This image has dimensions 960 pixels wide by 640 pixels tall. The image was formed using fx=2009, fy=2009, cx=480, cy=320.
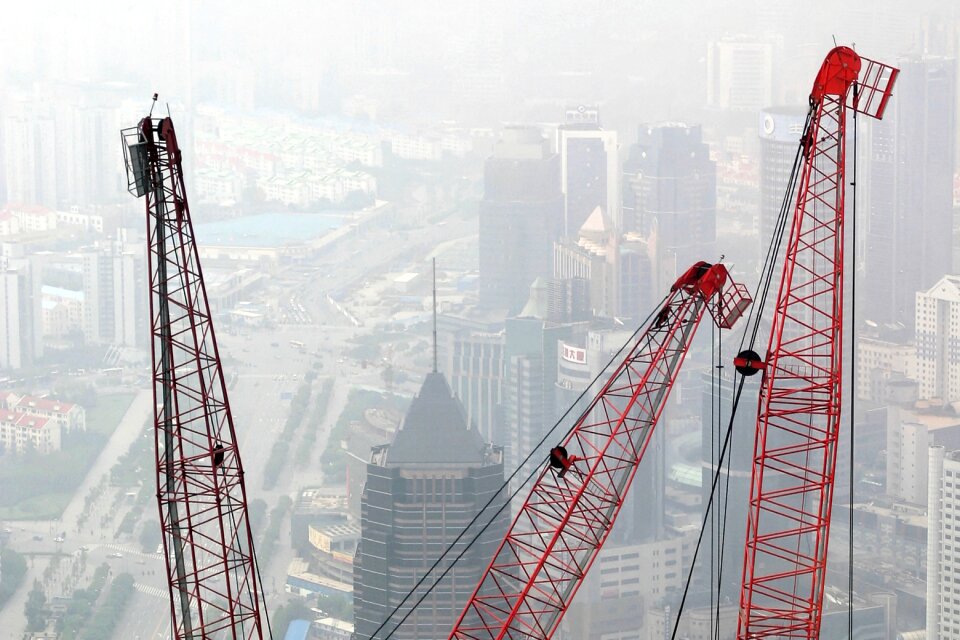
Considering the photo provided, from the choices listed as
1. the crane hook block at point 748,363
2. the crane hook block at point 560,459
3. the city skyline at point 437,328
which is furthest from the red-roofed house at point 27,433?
the crane hook block at point 748,363

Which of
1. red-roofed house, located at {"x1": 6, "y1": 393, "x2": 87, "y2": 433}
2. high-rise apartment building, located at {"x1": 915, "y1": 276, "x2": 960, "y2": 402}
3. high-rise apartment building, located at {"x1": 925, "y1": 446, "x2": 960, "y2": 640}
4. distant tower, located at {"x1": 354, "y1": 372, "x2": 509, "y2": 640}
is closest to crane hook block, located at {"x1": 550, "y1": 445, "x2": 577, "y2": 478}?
distant tower, located at {"x1": 354, "y1": 372, "x2": 509, "y2": 640}

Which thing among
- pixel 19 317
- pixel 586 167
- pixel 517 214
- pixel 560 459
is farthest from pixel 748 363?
pixel 586 167

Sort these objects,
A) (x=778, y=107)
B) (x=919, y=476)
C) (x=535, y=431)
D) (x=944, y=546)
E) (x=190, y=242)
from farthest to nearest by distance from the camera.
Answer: (x=778, y=107) → (x=535, y=431) → (x=919, y=476) → (x=944, y=546) → (x=190, y=242)

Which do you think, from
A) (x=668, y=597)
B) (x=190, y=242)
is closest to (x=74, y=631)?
(x=668, y=597)

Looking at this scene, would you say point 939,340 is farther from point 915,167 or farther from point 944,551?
point 944,551

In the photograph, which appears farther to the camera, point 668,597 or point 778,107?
point 778,107

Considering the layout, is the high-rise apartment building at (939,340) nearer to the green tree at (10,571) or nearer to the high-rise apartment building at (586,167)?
the high-rise apartment building at (586,167)

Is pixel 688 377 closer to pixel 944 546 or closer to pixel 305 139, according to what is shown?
pixel 944 546

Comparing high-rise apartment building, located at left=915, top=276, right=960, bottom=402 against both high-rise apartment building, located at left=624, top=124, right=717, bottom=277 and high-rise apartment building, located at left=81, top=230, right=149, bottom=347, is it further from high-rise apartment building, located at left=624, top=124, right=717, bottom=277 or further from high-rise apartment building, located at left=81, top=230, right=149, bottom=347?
high-rise apartment building, located at left=81, top=230, right=149, bottom=347
